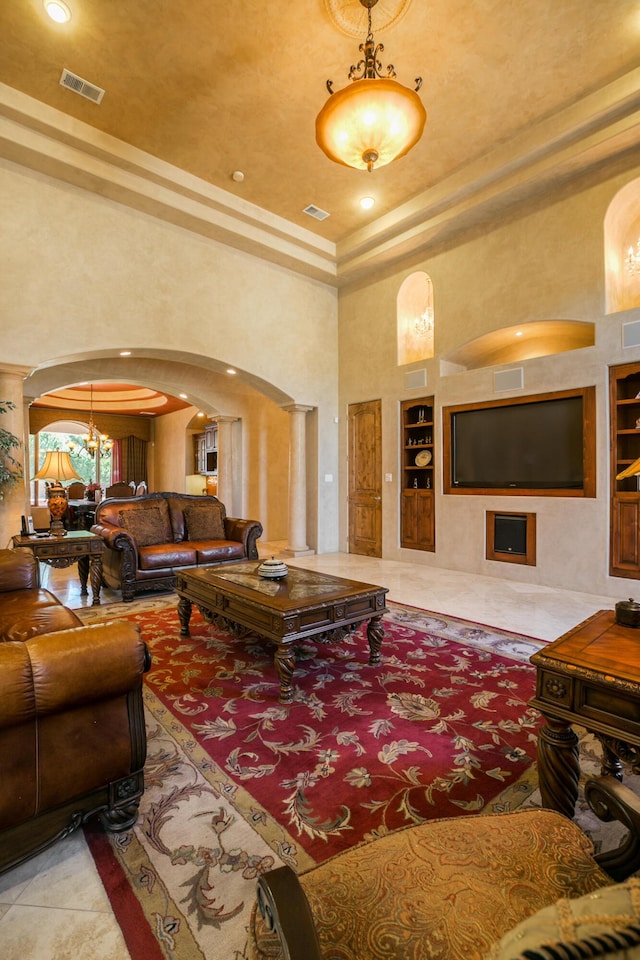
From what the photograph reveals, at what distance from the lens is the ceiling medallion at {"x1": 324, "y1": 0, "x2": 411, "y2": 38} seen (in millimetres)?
3420

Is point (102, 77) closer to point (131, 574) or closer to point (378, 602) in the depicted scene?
point (131, 574)

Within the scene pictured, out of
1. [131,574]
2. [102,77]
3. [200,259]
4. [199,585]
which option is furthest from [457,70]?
[131,574]

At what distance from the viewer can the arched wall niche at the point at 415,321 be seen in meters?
6.90

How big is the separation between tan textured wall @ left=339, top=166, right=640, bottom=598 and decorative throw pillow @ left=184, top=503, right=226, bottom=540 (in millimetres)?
2651

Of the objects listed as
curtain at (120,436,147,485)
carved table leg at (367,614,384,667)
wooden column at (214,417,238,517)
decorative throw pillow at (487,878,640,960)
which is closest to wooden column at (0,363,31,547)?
carved table leg at (367,614,384,667)

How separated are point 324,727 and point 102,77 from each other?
Result: 5529 mm

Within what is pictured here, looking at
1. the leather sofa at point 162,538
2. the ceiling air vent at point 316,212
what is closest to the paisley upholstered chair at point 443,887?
the leather sofa at point 162,538

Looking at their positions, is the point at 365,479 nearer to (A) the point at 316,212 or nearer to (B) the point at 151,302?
(A) the point at 316,212

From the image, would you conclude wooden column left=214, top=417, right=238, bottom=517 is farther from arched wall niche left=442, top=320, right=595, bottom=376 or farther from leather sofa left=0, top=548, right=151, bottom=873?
leather sofa left=0, top=548, right=151, bottom=873

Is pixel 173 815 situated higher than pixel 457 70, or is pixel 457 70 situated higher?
pixel 457 70

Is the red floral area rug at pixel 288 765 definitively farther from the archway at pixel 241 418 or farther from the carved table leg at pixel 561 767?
the archway at pixel 241 418

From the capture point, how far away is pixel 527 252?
5348 millimetres

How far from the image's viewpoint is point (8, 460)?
4660 mm

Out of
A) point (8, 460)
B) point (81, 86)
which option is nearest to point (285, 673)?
point (8, 460)
